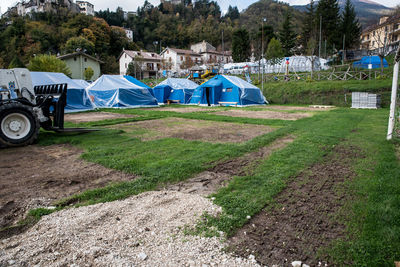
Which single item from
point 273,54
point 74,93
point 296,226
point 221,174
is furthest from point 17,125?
point 273,54

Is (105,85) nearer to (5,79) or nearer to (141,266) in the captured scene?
(5,79)

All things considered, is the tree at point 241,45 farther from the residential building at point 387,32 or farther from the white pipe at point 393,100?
the white pipe at point 393,100

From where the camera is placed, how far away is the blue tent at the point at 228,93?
20.9 m

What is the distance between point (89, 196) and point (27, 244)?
1.10 metres

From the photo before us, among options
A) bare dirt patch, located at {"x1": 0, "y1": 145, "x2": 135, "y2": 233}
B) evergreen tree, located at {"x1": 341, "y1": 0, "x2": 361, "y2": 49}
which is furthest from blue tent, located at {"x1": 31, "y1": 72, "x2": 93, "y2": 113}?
evergreen tree, located at {"x1": 341, "y1": 0, "x2": 361, "y2": 49}

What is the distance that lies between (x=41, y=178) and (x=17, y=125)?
10.7ft

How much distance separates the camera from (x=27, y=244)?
7.54 feet

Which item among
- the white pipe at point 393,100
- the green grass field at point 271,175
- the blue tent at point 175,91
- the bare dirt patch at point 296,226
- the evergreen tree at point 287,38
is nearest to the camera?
the bare dirt patch at point 296,226

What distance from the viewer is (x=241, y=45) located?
178 feet

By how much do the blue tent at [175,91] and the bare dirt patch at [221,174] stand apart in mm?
19492

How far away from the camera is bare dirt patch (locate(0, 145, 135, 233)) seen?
126 inches

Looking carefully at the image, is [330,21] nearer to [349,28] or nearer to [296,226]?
[349,28]

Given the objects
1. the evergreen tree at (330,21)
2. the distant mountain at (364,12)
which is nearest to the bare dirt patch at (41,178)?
the distant mountain at (364,12)

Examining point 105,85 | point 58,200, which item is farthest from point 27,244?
point 105,85
